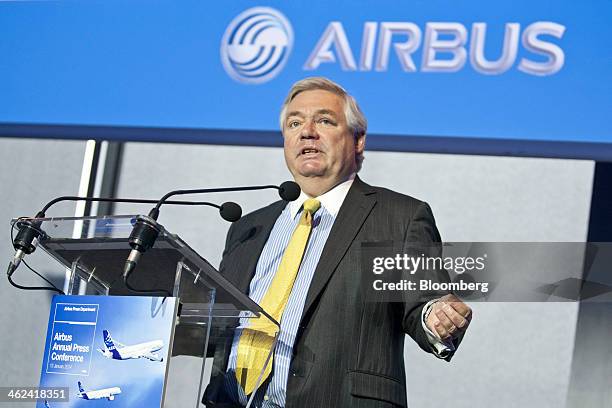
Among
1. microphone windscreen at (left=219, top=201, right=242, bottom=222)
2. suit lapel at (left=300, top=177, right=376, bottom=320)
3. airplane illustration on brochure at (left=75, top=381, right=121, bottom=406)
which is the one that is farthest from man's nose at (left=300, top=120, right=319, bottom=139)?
airplane illustration on brochure at (left=75, top=381, right=121, bottom=406)

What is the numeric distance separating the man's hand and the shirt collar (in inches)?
26.0

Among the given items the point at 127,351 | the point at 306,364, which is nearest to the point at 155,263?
the point at 127,351

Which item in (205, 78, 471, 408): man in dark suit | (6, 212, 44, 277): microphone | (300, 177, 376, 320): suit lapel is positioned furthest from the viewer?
(300, 177, 376, 320): suit lapel

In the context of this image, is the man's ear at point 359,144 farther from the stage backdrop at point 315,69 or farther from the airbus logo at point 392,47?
the airbus logo at point 392,47

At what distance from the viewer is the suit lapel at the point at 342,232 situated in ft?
8.23

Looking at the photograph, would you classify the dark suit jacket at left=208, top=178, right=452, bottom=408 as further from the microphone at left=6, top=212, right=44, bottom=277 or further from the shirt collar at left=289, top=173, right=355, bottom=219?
the microphone at left=6, top=212, right=44, bottom=277

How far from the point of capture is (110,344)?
1928 mm

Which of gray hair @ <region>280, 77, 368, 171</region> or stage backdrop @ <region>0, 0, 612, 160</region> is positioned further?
stage backdrop @ <region>0, 0, 612, 160</region>

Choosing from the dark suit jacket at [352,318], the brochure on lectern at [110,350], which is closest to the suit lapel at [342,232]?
the dark suit jacket at [352,318]

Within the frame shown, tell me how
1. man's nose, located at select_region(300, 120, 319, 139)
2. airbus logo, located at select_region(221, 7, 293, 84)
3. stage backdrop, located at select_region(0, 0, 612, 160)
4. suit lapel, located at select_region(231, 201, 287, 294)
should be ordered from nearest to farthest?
suit lapel, located at select_region(231, 201, 287, 294) < man's nose, located at select_region(300, 120, 319, 139) < stage backdrop, located at select_region(0, 0, 612, 160) < airbus logo, located at select_region(221, 7, 293, 84)

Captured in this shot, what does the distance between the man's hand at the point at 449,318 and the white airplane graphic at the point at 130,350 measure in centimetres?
74

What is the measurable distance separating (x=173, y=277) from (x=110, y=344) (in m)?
0.25

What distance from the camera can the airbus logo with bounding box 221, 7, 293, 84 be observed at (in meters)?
3.91

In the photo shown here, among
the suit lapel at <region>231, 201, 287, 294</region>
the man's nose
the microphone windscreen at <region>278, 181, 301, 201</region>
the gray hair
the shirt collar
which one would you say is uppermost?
the gray hair
